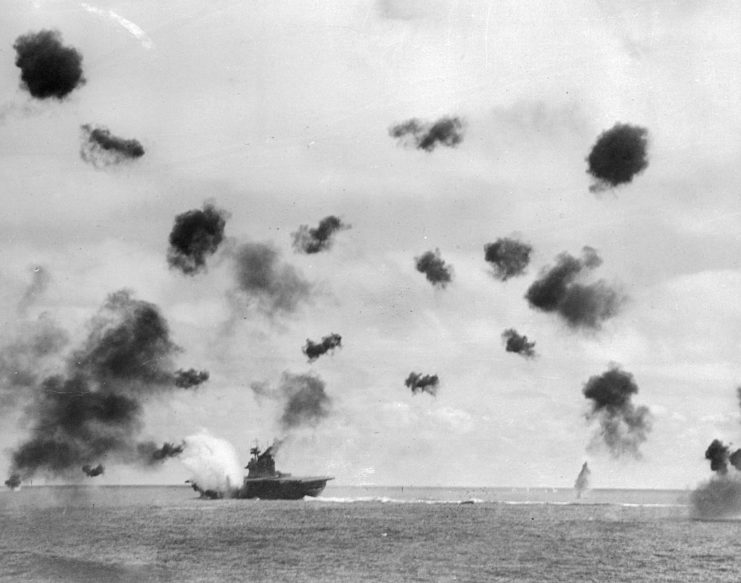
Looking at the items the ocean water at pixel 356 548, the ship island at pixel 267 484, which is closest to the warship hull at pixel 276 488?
the ship island at pixel 267 484

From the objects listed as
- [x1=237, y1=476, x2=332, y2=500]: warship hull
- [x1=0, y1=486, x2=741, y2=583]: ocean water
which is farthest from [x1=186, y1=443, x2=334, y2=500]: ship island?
[x1=0, y1=486, x2=741, y2=583]: ocean water

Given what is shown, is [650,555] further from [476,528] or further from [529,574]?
[476,528]

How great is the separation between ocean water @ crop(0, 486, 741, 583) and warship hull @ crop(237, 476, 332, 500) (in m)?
26.6

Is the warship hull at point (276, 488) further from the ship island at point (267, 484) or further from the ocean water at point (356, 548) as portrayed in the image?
the ocean water at point (356, 548)

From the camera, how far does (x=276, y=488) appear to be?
15138 cm

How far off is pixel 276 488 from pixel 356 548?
7219 cm

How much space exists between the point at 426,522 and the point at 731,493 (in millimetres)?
40520

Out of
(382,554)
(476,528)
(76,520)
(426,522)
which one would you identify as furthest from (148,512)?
(382,554)

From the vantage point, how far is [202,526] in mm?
101375

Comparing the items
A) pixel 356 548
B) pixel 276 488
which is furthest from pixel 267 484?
pixel 356 548

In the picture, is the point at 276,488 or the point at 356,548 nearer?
the point at 356,548

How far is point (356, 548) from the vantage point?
81125 mm

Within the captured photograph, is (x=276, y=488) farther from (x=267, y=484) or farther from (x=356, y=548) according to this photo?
(x=356, y=548)

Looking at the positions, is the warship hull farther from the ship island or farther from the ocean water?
the ocean water
